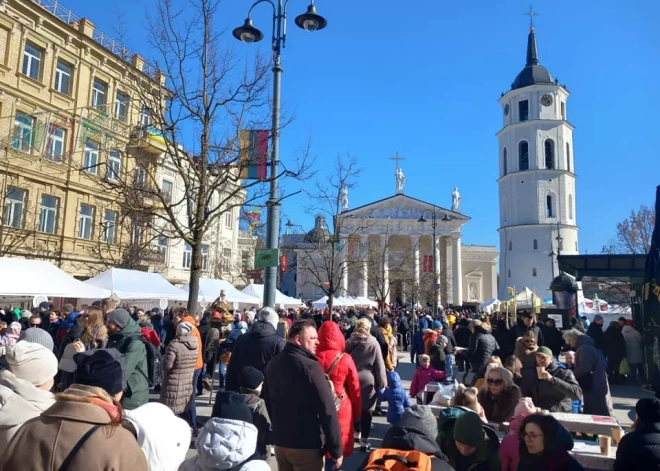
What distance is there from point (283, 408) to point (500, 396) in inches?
114

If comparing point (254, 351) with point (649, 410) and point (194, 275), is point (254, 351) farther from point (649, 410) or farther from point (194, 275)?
point (194, 275)

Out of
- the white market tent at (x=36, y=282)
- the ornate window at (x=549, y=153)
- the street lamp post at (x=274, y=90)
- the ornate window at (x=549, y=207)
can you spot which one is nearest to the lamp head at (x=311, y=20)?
the street lamp post at (x=274, y=90)

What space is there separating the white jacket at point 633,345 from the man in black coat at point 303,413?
469 inches

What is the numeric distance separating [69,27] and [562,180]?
6121 cm

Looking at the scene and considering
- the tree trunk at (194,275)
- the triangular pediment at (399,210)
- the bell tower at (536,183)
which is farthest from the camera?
the triangular pediment at (399,210)

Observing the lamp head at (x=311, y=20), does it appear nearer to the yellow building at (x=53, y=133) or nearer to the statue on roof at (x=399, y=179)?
the yellow building at (x=53, y=133)

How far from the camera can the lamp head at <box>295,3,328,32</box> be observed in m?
9.48

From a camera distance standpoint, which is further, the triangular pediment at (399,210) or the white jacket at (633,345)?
the triangular pediment at (399,210)

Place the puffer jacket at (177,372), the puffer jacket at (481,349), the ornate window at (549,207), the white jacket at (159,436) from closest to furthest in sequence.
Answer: the white jacket at (159,436) < the puffer jacket at (177,372) < the puffer jacket at (481,349) < the ornate window at (549,207)

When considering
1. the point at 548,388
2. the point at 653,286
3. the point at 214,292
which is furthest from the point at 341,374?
the point at 214,292

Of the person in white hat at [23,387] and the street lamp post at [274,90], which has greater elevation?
the street lamp post at [274,90]

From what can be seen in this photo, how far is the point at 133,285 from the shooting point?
624 inches

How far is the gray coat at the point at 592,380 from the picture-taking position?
6773 millimetres

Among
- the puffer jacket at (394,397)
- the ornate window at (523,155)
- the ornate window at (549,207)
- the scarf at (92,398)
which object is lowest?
the puffer jacket at (394,397)
